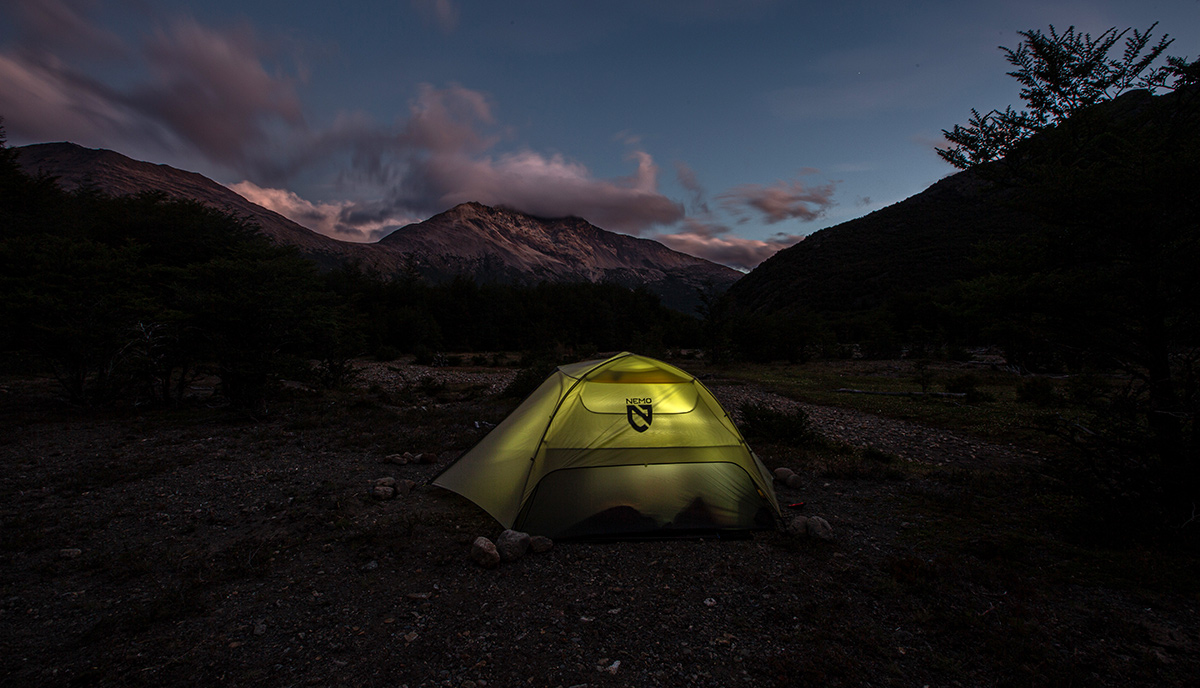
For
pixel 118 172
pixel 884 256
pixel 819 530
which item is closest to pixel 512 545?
pixel 819 530

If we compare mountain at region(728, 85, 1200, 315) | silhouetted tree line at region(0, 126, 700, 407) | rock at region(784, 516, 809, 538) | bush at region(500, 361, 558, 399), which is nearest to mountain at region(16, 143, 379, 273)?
mountain at region(728, 85, 1200, 315)

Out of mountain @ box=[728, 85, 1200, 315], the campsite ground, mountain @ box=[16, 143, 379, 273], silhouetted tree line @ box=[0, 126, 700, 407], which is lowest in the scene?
the campsite ground

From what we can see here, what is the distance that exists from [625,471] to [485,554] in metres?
1.83

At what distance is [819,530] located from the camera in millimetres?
4867

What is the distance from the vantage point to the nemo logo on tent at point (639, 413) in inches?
216

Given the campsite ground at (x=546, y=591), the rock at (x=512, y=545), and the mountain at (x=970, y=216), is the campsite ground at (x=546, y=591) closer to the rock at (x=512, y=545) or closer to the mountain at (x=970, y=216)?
the rock at (x=512, y=545)

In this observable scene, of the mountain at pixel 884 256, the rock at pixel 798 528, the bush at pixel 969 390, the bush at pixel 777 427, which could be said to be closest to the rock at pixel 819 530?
the rock at pixel 798 528

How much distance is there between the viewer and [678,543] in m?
4.95

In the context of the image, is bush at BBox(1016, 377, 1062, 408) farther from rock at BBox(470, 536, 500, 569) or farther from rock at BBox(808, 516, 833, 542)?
rock at BBox(470, 536, 500, 569)

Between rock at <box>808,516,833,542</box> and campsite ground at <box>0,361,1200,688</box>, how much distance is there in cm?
14

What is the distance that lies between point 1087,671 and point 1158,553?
2.21 meters

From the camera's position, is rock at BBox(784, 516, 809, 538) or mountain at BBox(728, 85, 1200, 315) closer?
mountain at BBox(728, 85, 1200, 315)

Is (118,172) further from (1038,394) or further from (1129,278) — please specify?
(1038,394)

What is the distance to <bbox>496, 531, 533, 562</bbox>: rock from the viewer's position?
4.52 m
